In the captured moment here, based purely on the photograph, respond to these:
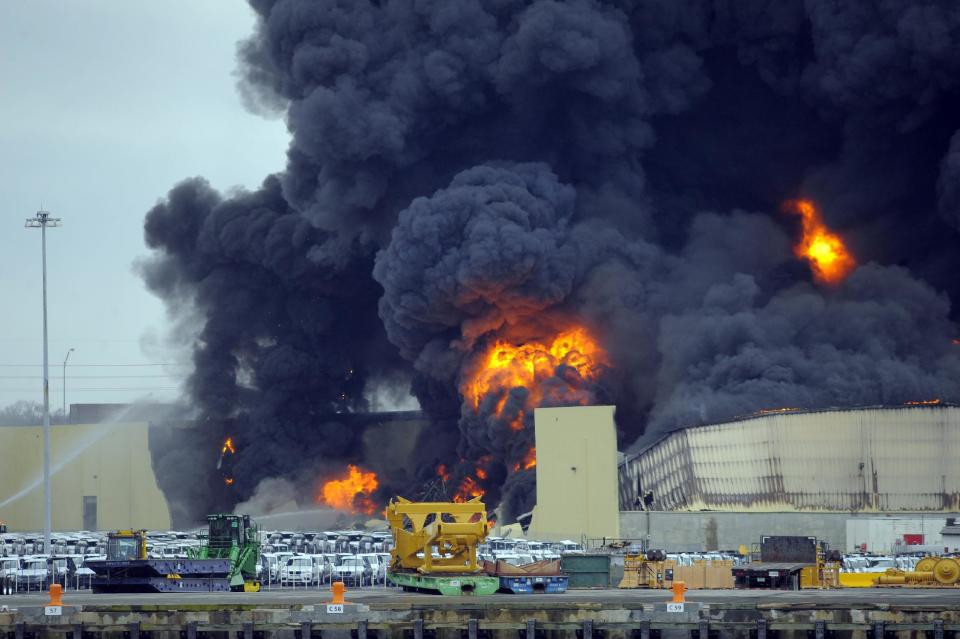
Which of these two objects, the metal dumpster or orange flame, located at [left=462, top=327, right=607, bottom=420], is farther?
orange flame, located at [left=462, top=327, right=607, bottom=420]

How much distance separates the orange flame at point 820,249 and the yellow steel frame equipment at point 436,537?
2690 inches

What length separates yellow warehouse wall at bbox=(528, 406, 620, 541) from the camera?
102938mm

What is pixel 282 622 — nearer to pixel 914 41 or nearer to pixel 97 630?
pixel 97 630

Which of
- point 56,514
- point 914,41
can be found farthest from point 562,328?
point 56,514

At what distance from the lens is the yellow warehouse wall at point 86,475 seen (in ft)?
418

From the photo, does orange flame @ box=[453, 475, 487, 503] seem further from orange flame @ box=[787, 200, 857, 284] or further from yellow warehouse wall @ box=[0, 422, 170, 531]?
orange flame @ box=[787, 200, 857, 284]

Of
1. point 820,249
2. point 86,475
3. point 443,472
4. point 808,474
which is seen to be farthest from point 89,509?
point 808,474

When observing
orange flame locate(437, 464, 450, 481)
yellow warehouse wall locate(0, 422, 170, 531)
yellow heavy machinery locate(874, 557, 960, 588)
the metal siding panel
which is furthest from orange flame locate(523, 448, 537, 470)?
yellow heavy machinery locate(874, 557, 960, 588)

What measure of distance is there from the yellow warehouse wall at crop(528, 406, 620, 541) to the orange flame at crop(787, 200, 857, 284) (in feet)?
93.8

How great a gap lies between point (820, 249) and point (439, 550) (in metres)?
75.0

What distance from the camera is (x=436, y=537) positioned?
57562 millimetres

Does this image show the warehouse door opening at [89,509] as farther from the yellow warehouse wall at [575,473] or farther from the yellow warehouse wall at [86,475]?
the yellow warehouse wall at [575,473]

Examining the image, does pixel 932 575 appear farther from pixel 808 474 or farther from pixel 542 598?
pixel 808 474

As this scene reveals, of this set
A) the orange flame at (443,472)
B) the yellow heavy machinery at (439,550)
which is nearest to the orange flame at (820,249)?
the orange flame at (443,472)
